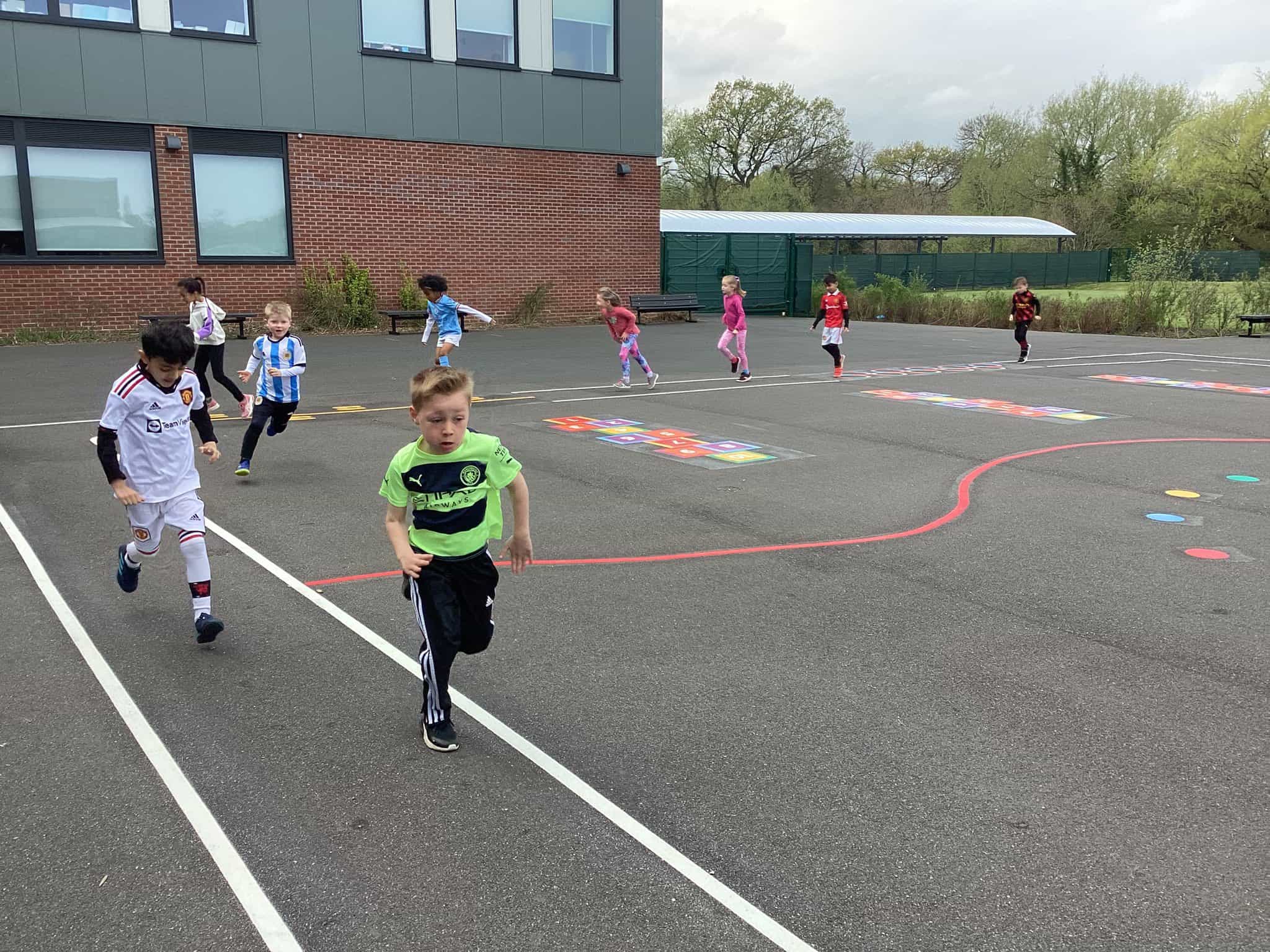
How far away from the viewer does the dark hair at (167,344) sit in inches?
200

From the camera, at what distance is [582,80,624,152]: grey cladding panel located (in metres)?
26.1

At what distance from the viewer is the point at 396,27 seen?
23359 millimetres

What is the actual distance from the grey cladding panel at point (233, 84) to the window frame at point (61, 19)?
53.2 inches

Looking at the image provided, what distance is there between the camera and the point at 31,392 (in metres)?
14.6

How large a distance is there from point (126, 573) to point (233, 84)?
1920cm

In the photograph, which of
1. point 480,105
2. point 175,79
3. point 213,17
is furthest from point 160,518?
point 480,105

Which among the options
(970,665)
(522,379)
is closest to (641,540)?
(970,665)

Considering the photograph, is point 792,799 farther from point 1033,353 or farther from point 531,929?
point 1033,353

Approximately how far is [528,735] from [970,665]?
6.94ft

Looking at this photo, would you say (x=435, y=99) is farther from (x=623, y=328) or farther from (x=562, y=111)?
(x=623, y=328)

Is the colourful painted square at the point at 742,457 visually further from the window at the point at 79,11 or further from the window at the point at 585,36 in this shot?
the window at the point at 585,36

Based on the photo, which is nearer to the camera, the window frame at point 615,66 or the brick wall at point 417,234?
the brick wall at point 417,234

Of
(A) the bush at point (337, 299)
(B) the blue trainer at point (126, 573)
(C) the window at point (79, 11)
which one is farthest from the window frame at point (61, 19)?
(B) the blue trainer at point (126, 573)

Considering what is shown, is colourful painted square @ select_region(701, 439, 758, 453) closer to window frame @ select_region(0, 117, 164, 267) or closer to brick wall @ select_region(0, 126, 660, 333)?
brick wall @ select_region(0, 126, 660, 333)
